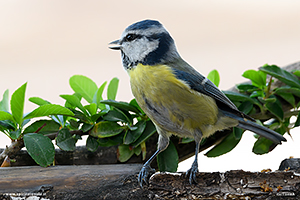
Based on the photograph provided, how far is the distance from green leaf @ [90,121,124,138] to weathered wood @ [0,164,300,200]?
0.26m

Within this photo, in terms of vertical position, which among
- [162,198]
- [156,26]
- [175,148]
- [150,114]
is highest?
[156,26]

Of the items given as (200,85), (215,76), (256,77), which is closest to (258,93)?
(256,77)

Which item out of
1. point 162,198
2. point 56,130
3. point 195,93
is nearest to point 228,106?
point 195,93

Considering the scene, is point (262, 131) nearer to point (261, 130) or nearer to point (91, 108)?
point (261, 130)

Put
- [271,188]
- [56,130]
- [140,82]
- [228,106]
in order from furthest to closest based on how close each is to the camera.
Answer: [56,130] < [228,106] < [140,82] < [271,188]

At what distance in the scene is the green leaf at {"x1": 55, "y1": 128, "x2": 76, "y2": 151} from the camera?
1.18 metres

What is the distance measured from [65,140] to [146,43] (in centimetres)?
46

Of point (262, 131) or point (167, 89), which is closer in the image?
point (167, 89)

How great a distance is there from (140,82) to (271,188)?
48 centimetres

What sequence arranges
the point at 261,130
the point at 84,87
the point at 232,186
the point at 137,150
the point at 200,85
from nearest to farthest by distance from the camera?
the point at 232,186
the point at 200,85
the point at 261,130
the point at 137,150
the point at 84,87

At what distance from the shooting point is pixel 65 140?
1.21 metres

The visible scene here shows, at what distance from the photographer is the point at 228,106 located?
114cm

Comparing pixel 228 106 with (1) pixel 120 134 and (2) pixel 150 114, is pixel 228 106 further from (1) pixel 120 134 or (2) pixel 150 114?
(1) pixel 120 134

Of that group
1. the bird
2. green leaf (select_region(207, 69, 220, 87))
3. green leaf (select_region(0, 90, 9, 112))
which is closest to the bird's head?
the bird
